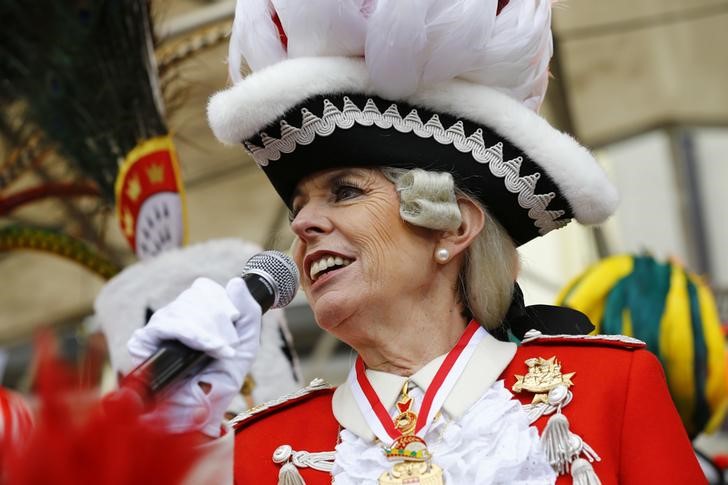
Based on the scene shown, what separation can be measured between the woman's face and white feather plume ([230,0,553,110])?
0.20 m

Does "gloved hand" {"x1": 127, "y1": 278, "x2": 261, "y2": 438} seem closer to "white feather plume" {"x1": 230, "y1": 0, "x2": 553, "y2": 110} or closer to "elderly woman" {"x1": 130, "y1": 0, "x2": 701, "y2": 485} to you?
"elderly woman" {"x1": 130, "y1": 0, "x2": 701, "y2": 485}

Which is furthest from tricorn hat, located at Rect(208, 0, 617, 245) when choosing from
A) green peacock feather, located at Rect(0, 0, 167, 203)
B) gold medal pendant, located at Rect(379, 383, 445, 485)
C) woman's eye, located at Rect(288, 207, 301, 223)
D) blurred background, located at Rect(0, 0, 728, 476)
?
green peacock feather, located at Rect(0, 0, 167, 203)

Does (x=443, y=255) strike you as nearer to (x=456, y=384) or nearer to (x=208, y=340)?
(x=456, y=384)

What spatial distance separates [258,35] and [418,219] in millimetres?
479

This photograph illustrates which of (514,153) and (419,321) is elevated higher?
(514,153)

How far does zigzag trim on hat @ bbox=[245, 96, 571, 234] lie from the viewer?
2.19 meters

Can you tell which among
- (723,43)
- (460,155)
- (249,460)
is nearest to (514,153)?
(460,155)

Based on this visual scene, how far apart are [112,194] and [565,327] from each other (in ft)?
5.42

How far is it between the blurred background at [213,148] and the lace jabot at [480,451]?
56 centimetres

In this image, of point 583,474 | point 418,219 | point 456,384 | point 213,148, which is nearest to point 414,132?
point 418,219

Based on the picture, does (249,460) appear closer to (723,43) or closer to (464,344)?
(464,344)

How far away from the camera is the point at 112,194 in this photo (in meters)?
3.52

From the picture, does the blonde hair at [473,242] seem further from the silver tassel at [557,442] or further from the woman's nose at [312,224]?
the silver tassel at [557,442]

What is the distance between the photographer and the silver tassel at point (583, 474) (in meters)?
1.90
